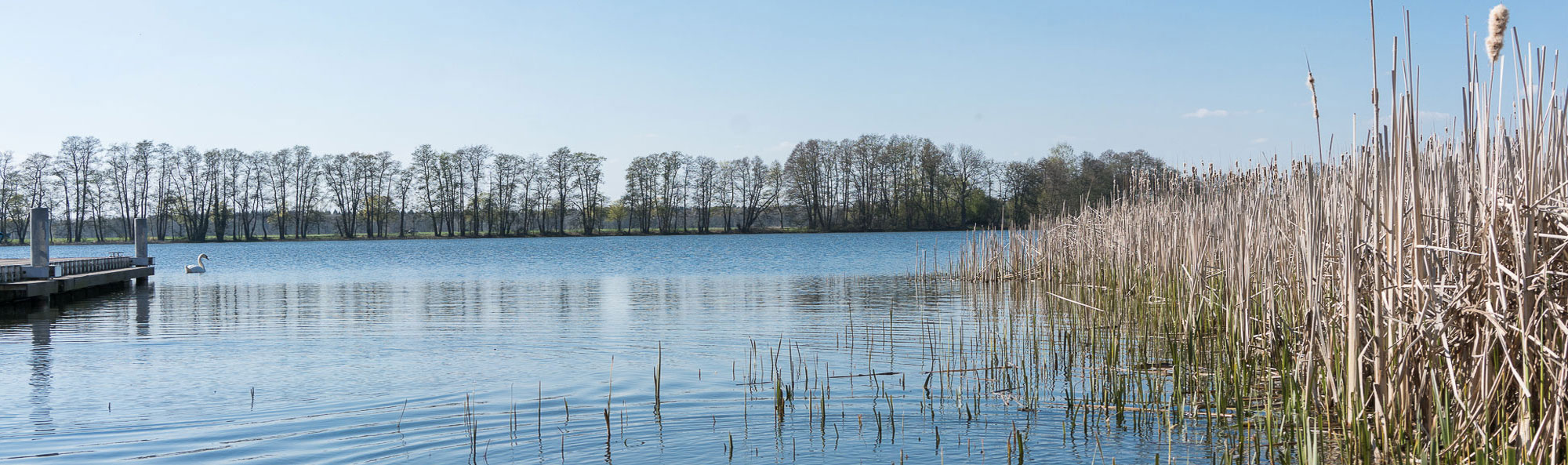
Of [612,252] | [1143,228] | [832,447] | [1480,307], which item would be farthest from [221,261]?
[1480,307]

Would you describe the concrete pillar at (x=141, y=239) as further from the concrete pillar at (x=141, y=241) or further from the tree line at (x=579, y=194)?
the tree line at (x=579, y=194)

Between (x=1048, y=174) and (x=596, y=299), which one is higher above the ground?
(x=1048, y=174)

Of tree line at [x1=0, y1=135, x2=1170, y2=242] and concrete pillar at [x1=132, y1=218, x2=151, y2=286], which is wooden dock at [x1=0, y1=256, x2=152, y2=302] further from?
tree line at [x1=0, y1=135, x2=1170, y2=242]

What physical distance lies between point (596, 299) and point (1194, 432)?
1288cm

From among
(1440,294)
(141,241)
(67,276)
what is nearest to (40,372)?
(1440,294)

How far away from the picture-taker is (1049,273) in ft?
52.4

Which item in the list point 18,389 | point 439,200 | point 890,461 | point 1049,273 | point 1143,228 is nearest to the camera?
point 890,461

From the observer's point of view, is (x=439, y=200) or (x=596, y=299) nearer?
(x=596, y=299)

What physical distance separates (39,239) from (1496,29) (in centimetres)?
2072

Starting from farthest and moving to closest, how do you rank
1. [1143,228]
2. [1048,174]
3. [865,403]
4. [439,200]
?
1. [439,200]
2. [1048,174]
3. [1143,228]
4. [865,403]

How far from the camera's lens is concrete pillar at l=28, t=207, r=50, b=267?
1761cm

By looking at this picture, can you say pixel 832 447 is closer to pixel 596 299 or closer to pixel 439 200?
pixel 596 299

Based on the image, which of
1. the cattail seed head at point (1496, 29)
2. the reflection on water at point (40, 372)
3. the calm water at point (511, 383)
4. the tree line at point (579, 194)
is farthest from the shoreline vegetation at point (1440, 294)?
the tree line at point (579, 194)

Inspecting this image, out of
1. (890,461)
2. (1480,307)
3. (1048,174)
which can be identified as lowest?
(890,461)
